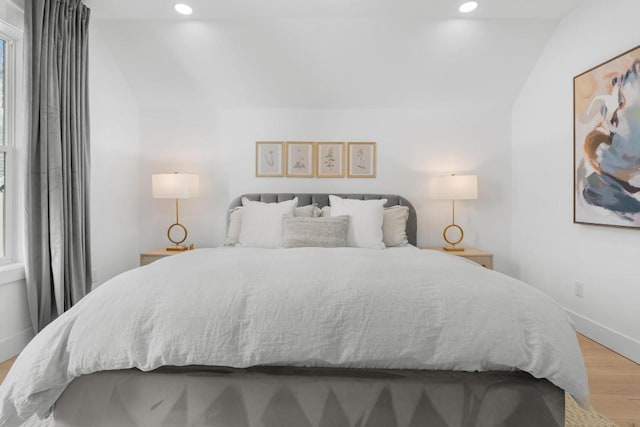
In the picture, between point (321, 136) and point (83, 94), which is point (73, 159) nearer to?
point (83, 94)

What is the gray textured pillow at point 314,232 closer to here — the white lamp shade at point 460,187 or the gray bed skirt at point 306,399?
the white lamp shade at point 460,187

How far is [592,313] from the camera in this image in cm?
276

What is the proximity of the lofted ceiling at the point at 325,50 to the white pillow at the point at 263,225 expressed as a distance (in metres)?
1.31

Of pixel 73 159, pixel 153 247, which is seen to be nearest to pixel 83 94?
pixel 73 159

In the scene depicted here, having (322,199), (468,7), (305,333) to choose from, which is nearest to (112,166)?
(322,199)

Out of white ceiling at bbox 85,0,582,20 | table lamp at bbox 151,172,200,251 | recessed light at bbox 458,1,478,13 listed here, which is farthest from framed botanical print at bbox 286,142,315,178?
recessed light at bbox 458,1,478,13

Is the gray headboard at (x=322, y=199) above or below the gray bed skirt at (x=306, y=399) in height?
above

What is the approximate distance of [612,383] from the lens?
2.08 metres

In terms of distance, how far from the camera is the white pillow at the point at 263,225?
2.99m

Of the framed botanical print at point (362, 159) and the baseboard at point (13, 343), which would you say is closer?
the baseboard at point (13, 343)

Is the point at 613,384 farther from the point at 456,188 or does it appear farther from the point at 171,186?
the point at 171,186

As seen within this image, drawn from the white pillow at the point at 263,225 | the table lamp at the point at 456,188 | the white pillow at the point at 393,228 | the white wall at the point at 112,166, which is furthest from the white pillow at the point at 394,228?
the white wall at the point at 112,166

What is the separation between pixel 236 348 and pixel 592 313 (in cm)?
285

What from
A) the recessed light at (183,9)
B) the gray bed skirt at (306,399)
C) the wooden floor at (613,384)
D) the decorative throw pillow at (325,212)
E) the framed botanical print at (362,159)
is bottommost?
the wooden floor at (613,384)
